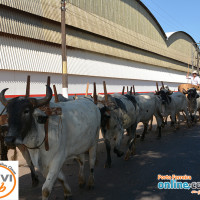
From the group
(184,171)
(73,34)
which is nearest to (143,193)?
(184,171)

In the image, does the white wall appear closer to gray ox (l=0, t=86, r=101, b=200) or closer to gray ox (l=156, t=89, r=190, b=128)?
gray ox (l=156, t=89, r=190, b=128)

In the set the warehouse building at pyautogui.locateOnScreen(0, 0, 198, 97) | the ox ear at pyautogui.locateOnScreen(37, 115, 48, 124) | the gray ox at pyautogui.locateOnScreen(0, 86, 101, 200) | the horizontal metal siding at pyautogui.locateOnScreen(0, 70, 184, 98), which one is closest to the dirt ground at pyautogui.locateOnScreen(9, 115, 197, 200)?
the gray ox at pyautogui.locateOnScreen(0, 86, 101, 200)

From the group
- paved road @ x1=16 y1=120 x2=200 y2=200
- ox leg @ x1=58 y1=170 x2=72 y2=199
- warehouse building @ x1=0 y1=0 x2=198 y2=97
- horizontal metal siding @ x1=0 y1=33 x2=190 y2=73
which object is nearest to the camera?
ox leg @ x1=58 y1=170 x2=72 y2=199

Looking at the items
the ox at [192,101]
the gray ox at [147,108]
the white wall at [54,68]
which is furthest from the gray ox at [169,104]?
the white wall at [54,68]

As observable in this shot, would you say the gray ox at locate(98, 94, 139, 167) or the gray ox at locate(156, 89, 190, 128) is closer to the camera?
the gray ox at locate(98, 94, 139, 167)

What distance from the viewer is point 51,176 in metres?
3.74

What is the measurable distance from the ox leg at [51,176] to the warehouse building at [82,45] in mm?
9475

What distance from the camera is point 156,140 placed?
9.30m

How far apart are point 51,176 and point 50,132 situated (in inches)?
28.0

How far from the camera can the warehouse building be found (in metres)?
12.8

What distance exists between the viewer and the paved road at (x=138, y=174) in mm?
4566

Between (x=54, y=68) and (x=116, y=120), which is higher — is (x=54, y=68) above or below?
above

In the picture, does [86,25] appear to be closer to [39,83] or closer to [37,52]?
[37,52]

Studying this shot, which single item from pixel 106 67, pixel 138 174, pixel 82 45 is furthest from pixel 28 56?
pixel 138 174
